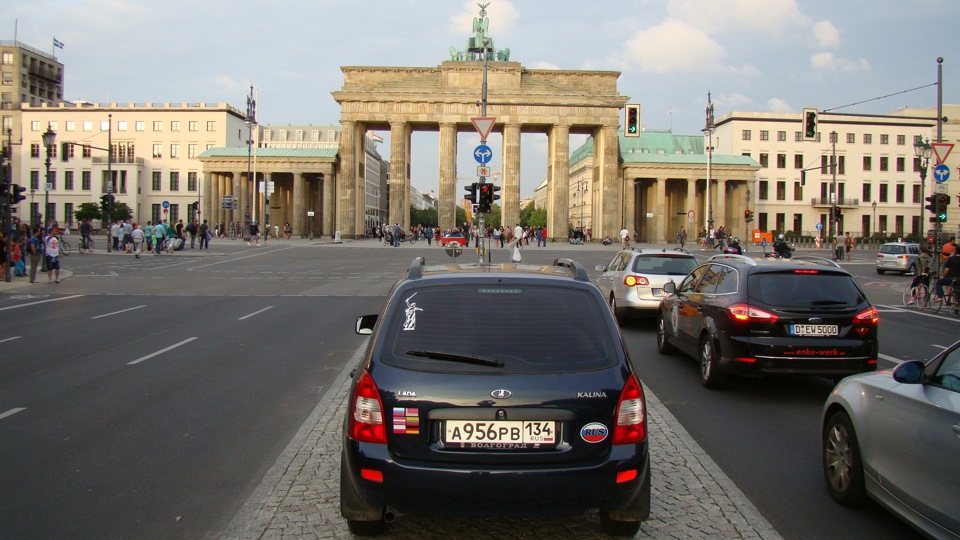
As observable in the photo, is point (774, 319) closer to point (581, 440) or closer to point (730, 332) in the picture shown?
point (730, 332)

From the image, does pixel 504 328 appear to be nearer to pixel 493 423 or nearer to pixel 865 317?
pixel 493 423

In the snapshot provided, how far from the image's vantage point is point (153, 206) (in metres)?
101

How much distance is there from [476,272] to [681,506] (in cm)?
203

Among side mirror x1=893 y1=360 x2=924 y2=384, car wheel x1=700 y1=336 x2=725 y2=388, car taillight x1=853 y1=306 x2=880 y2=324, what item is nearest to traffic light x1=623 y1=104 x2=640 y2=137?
car wheel x1=700 y1=336 x2=725 y2=388

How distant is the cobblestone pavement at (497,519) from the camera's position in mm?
4398

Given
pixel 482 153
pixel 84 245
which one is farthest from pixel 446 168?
pixel 482 153

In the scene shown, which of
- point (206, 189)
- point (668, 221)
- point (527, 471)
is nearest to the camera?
point (527, 471)

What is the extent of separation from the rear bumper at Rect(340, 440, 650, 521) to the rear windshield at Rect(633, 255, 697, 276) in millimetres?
11401

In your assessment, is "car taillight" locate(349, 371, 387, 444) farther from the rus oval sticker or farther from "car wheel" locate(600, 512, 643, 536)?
"car wheel" locate(600, 512, 643, 536)

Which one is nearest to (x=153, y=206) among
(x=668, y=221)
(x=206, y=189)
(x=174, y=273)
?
(x=206, y=189)

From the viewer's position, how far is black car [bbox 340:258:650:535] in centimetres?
380

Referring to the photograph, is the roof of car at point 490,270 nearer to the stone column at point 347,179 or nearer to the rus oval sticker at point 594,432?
the rus oval sticker at point 594,432

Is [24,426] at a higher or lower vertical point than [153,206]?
→ lower

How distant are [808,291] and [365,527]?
6157 millimetres
